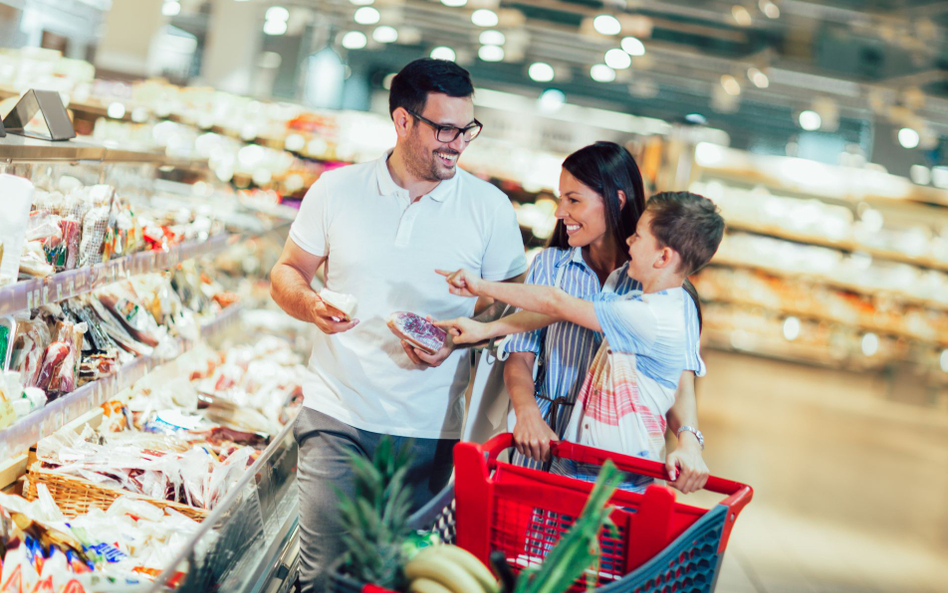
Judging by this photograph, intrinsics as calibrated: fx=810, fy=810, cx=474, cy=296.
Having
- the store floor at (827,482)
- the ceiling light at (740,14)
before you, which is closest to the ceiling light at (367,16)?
the ceiling light at (740,14)

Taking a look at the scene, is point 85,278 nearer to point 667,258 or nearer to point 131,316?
point 131,316

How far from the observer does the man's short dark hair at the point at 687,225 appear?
1.82m

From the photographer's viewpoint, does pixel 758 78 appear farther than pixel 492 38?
No

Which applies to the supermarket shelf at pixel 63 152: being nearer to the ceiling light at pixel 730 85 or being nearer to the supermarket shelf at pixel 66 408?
the supermarket shelf at pixel 66 408

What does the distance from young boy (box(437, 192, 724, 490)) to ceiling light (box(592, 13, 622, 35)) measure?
307 inches

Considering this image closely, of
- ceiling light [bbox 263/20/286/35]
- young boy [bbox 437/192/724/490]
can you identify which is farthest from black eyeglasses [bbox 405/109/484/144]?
ceiling light [bbox 263/20/286/35]

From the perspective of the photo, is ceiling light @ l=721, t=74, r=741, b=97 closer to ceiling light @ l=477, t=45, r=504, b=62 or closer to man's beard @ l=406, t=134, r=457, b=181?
ceiling light @ l=477, t=45, r=504, b=62

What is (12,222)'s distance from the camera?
170 centimetres

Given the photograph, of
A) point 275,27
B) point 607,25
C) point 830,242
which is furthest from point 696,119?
point 830,242

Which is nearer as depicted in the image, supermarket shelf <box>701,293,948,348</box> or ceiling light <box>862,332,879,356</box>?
supermarket shelf <box>701,293,948,348</box>

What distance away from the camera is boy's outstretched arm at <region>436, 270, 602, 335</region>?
1.86 metres

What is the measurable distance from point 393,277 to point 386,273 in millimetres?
21

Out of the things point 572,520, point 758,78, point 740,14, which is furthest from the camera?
point 758,78

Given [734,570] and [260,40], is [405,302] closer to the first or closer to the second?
[734,570]
